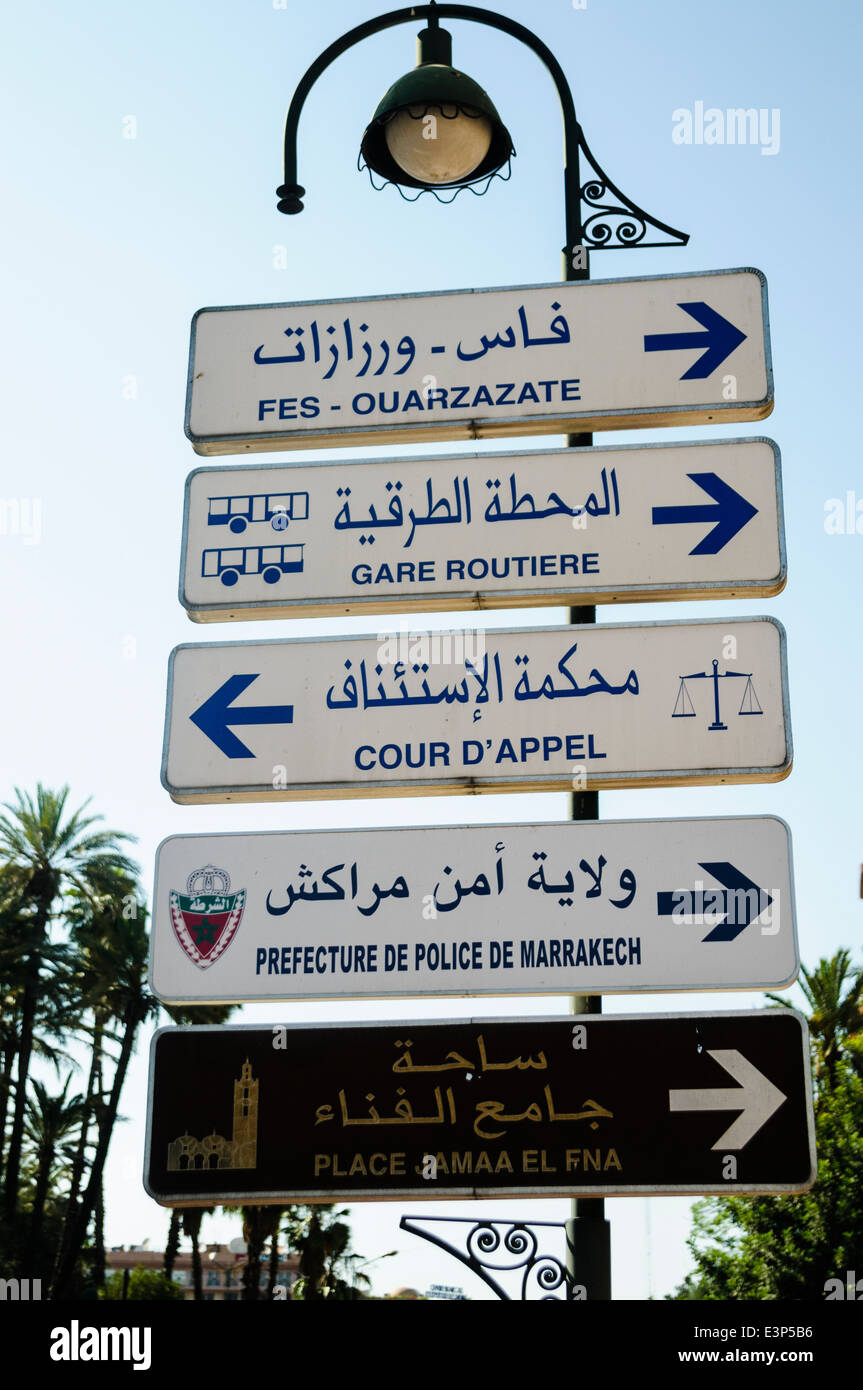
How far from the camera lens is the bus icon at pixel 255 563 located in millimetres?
6566

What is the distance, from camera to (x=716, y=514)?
20.7 ft

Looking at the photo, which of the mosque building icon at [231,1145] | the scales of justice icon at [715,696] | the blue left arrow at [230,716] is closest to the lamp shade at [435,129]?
the blue left arrow at [230,716]

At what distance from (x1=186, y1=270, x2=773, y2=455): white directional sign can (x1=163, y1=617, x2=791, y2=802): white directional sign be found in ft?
3.81

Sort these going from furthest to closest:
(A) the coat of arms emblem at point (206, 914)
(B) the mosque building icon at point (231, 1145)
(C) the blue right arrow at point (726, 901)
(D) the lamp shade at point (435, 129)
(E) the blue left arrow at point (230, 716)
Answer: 1. (D) the lamp shade at point (435, 129)
2. (E) the blue left arrow at point (230, 716)
3. (A) the coat of arms emblem at point (206, 914)
4. (C) the blue right arrow at point (726, 901)
5. (B) the mosque building icon at point (231, 1145)

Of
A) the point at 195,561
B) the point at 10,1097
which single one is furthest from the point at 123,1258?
the point at 195,561

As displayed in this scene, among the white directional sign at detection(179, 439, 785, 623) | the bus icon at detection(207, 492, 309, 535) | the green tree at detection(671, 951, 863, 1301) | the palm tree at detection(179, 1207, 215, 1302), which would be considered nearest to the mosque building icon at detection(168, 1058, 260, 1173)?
the white directional sign at detection(179, 439, 785, 623)

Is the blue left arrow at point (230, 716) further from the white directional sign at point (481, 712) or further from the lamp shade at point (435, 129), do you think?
the lamp shade at point (435, 129)

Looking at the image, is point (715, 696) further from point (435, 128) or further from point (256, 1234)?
point (256, 1234)

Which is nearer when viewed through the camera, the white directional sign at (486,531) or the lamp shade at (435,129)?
the white directional sign at (486,531)

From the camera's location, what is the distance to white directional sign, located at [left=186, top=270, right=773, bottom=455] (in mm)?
6672

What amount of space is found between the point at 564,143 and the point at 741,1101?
4.68m

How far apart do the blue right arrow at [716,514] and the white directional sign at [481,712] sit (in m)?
0.41

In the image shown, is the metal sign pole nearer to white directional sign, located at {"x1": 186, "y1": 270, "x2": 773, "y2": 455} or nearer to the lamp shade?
white directional sign, located at {"x1": 186, "y1": 270, "x2": 773, "y2": 455}
